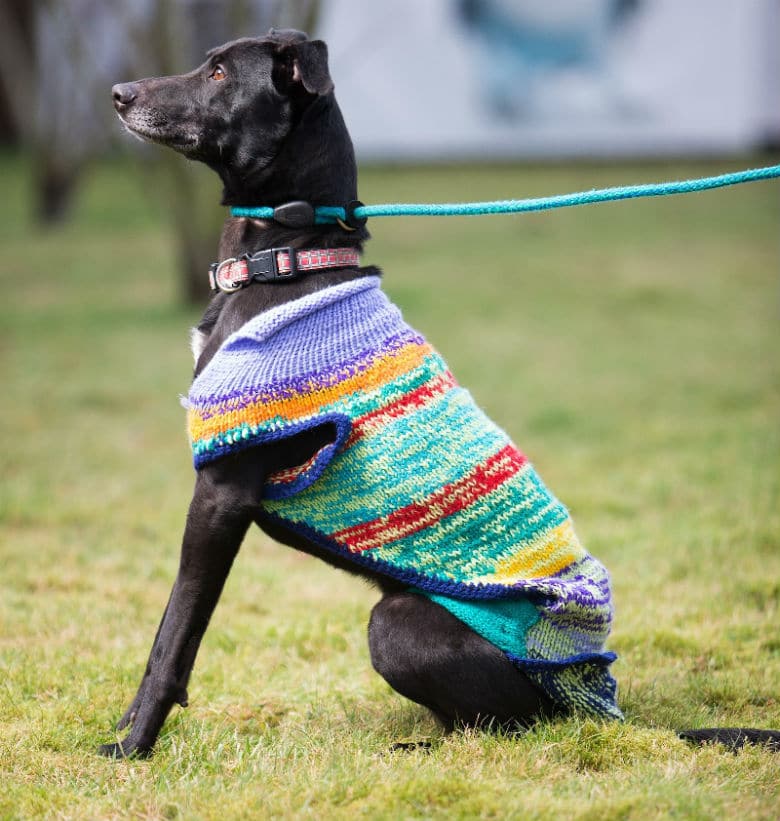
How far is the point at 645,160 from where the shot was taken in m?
19.8

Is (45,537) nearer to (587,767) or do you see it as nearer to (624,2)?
(587,767)

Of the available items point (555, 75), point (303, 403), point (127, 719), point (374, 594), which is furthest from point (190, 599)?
point (555, 75)

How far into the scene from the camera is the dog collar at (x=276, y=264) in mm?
2842

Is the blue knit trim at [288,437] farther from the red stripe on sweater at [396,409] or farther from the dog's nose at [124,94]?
the dog's nose at [124,94]

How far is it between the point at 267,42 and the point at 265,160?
0.34 metres

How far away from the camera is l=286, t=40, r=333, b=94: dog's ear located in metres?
2.87

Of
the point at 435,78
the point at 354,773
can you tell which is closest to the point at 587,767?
the point at 354,773

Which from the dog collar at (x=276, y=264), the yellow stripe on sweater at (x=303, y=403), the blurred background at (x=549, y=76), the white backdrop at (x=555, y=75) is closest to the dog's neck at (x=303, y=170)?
the dog collar at (x=276, y=264)

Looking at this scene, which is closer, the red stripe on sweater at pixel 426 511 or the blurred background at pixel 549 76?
the red stripe on sweater at pixel 426 511

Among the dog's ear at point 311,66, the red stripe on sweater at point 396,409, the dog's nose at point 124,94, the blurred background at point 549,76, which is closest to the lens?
the red stripe on sweater at point 396,409

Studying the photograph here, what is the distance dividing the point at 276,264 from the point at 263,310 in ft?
0.42

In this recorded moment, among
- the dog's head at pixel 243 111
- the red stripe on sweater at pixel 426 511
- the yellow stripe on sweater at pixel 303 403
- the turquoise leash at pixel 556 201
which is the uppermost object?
the dog's head at pixel 243 111

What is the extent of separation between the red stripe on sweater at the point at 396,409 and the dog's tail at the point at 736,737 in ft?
3.70

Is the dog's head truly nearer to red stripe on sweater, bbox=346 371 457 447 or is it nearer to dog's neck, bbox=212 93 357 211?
dog's neck, bbox=212 93 357 211
